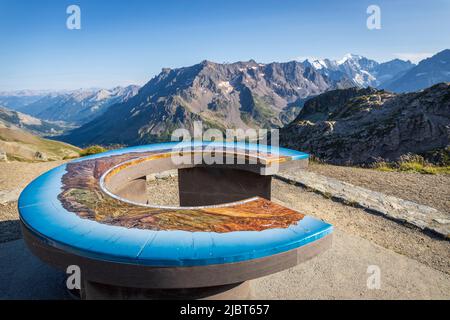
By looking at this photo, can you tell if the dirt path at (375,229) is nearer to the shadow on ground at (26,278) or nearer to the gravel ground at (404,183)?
the gravel ground at (404,183)

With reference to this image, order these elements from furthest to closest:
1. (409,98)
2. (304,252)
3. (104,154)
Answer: (409,98)
(104,154)
(304,252)

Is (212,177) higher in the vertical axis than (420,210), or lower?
higher

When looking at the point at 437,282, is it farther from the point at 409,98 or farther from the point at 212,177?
the point at 409,98

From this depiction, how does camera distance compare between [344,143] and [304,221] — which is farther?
[344,143]

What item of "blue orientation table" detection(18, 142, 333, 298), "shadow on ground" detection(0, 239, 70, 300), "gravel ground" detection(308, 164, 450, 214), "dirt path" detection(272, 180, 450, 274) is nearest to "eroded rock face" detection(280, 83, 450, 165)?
"gravel ground" detection(308, 164, 450, 214)

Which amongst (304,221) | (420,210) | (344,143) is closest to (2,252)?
(304,221)

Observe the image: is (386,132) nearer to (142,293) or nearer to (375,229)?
(375,229)

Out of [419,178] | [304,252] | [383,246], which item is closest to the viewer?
[304,252]
